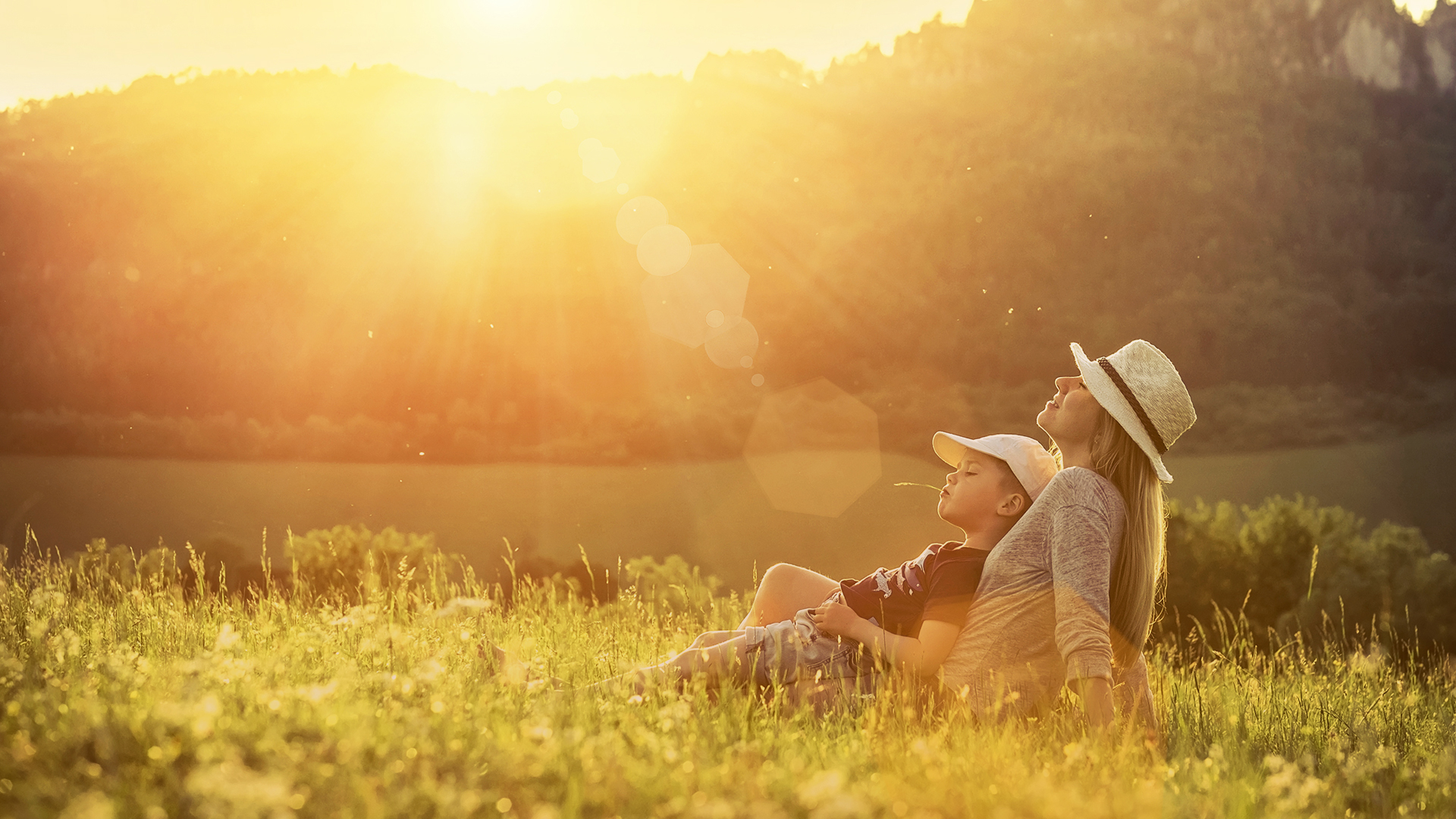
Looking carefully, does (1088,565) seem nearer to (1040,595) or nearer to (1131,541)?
(1040,595)

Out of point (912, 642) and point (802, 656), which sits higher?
point (912, 642)

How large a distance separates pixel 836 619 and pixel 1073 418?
1327mm

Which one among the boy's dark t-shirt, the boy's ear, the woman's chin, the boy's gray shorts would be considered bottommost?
the boy's gray shorts

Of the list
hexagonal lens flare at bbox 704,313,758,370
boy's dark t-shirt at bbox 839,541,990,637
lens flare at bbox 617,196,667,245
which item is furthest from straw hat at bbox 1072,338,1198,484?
lens flare at bbox 617,196,667,245

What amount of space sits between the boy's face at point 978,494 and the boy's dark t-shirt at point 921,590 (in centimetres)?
13

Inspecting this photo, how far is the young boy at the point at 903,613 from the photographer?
12.1ft

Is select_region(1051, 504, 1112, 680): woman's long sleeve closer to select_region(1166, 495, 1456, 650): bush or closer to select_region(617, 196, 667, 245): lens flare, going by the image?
→ select_region(1166, 495, 1456, 650): bush

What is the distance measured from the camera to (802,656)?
3.78 meters

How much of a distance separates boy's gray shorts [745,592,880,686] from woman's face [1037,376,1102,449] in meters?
1.23

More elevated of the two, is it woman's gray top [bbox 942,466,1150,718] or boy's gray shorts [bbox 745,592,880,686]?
woman's gray top [bbox 942,466,1150,718]

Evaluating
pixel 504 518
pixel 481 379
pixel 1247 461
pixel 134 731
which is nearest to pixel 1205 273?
pixel 1247 461

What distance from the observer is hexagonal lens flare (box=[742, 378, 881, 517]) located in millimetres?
20875

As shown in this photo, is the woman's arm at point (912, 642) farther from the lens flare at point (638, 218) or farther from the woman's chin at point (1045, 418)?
the lens flare at point (638, 218)

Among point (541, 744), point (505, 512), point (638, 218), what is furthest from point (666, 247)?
point (541, 744)
